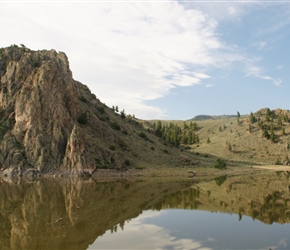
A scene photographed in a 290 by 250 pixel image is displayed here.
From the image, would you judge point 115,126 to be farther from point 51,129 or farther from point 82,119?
point 51,129

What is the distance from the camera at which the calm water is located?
846 inches

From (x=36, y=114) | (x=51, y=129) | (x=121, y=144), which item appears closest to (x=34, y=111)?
(x=36, y=114)

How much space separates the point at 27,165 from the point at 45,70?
24596 mm

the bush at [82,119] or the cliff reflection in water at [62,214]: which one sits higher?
the bush at [82,119]

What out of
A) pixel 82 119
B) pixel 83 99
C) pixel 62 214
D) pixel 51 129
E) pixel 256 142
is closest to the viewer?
pixel 62 214

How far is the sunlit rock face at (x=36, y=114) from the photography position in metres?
70.9

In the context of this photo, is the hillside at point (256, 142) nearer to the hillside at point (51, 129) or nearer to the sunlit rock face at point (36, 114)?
the hillside at point (51, 129)

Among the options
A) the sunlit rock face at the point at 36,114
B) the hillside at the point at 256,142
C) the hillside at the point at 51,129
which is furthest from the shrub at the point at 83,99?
the hillside at the point at 256,142

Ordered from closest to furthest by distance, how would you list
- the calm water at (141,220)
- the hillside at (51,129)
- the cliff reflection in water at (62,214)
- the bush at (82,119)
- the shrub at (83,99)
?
the cliff reflection in water at (62,214)
the calm water at (141,220)
the hillside at (51,129)
the bush at (82,119)
the shrub at (83,99)

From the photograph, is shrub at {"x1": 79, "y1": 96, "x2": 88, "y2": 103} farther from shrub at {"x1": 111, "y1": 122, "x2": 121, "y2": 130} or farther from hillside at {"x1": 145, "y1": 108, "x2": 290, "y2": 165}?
hillside at {"x1": 145, "y1": 108, "x2": 290, "y2": 165}

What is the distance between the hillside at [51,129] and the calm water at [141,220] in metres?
25.4

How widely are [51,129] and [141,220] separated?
51482 mm

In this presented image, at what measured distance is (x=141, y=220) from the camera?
96.6ft

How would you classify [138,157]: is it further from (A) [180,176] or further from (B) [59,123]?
(B) [59,123]
